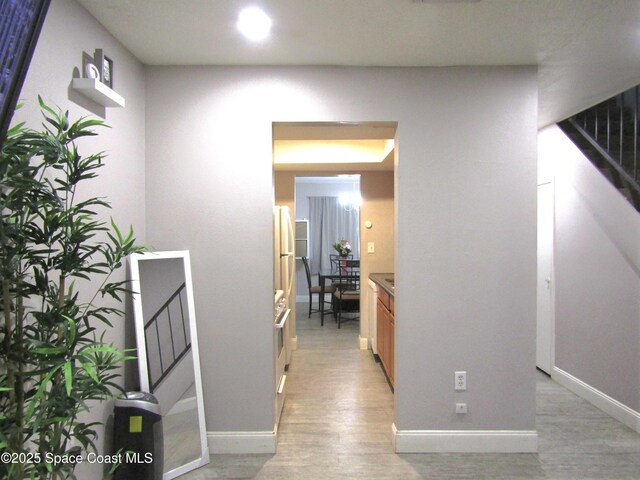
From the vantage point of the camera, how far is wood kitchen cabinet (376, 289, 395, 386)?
3531mm

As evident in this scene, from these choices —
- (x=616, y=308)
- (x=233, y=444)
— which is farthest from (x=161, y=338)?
A: (x=616, y=308)

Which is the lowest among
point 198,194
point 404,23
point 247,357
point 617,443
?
point 617,443

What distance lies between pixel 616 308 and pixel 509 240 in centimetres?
127

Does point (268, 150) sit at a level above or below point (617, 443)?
above

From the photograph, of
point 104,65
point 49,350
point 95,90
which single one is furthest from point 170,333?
point 104,65

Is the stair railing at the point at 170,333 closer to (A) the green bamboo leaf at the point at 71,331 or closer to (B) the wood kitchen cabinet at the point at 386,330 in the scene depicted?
(A) the green bamboo leaf at the point at 71,331

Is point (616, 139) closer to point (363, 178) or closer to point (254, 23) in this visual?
point (363, 178)

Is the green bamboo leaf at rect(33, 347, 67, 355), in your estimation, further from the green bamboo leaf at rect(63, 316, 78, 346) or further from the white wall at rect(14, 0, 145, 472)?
the white wall at rect(14, 0, 145, 472)

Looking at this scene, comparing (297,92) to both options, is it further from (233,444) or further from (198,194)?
(233,444)

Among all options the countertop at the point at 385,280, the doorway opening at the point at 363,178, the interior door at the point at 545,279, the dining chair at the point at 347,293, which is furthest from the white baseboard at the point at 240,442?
the dining chair at the point at 347,293

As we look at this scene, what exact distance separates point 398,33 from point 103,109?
157cm

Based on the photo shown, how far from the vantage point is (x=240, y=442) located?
2539 mm

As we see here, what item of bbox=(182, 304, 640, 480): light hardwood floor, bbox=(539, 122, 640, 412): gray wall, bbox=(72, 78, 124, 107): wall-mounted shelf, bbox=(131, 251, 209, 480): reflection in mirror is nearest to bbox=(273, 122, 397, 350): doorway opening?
bbox=(182, 304, 640, 480): light hardwood floor

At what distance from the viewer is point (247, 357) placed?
2.56 meters
